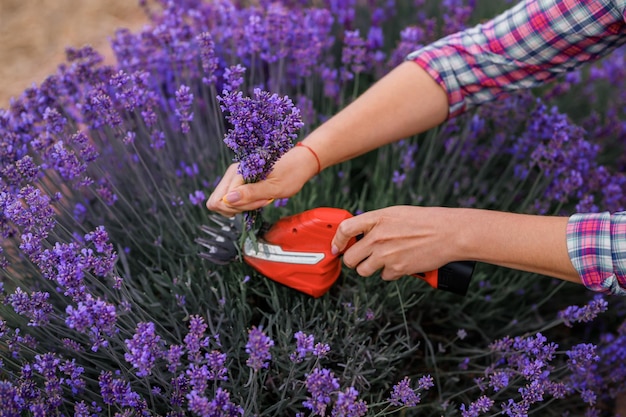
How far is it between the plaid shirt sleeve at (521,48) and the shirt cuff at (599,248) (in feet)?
2.25

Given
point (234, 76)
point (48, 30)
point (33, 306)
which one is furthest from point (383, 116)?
point (48, 30)

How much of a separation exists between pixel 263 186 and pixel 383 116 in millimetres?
540

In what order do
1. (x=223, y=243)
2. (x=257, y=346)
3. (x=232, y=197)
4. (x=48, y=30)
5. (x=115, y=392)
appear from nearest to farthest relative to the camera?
(x=257, y=346), (x=115, y=392), (x=232, y=197), (x=223, y=243), (x=48, y=30)

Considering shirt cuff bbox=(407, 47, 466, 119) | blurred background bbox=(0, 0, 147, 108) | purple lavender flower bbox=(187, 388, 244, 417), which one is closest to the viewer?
purple lavender flower bbox=(187, 388, 244, 417)

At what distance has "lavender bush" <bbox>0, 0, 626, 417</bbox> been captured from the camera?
1.39m

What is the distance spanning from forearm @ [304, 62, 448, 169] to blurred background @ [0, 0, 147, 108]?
217 cm

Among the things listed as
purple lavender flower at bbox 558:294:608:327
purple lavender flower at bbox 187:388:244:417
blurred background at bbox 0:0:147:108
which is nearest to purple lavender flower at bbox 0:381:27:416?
purple lavender flower at bbox 187:388:244:417

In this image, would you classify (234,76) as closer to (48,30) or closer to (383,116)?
(383,116)

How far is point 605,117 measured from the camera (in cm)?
312

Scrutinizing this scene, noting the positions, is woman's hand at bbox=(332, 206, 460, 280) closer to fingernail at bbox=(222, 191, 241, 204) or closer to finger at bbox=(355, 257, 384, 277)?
finger at bbox=(355, 257, 384, 277)

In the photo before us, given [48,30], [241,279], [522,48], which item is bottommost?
[241,279]

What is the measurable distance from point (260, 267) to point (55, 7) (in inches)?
132

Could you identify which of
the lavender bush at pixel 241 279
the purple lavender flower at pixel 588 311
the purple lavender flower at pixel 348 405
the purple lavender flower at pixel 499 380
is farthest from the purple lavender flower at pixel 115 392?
the purple lavender flower at pixel 588 311

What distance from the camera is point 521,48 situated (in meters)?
1.90
